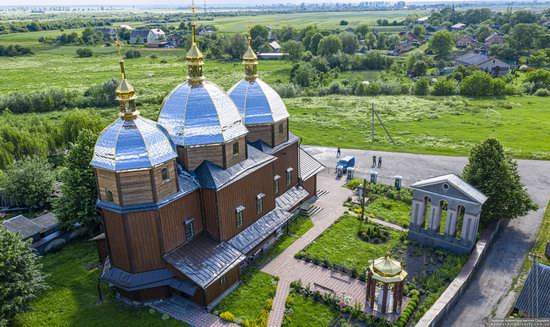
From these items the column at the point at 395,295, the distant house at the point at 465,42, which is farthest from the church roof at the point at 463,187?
the distant house at the point at 465,42

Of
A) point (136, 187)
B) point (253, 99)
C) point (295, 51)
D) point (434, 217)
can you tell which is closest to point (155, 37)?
point (295, 51)

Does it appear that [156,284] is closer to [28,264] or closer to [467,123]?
[28,264]

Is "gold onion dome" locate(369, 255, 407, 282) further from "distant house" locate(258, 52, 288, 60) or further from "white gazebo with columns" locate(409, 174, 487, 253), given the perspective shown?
"distant house" locate(258, 52, 288, 60)

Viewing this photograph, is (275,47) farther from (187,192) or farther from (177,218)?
(177,218)

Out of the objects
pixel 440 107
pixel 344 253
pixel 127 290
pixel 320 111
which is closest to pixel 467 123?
pixel 440 107

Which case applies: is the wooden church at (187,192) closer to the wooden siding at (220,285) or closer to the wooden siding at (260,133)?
the wooden siding at (220,285)

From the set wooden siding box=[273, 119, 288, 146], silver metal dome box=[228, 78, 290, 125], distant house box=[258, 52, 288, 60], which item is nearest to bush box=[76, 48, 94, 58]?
distant house box=[258, 52, 288, 60]
